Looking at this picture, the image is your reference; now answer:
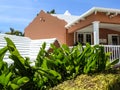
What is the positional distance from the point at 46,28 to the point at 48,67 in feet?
66.3

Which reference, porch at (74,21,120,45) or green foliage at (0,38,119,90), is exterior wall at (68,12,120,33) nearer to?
porch at (74,21,120,45)

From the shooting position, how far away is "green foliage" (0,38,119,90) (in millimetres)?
5309

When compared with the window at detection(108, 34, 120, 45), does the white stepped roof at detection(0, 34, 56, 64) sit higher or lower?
lower

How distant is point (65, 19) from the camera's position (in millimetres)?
24875

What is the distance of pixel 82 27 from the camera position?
72.4ft

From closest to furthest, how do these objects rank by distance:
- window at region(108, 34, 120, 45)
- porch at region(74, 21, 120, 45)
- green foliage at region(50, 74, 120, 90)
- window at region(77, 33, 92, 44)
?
green foliage at region(50, 74, 120, 90) → porch at region(74, 21, 120, 45) → window at region(77, 33, 92, 44) → window at region(108, 34, 120, 45)

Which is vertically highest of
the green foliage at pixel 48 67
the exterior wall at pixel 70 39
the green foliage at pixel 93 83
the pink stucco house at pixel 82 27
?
the pink stucco house at pixel 82 27

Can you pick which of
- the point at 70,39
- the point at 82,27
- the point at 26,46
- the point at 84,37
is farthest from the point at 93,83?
the point at 84,37

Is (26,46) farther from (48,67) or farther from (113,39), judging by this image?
(48,67)

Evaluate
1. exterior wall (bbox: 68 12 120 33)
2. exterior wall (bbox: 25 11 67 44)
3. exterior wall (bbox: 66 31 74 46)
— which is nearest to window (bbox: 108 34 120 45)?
exterior wall (bbox: 66 31 74 46)

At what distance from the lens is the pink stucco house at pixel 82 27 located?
20.3m

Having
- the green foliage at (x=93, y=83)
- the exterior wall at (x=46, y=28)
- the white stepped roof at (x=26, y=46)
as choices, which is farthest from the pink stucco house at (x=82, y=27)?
the green foliage at (x=93, y=83)

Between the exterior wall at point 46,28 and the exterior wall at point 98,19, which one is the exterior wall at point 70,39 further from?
the exterior wall at point 98,19

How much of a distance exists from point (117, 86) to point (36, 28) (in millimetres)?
22146
